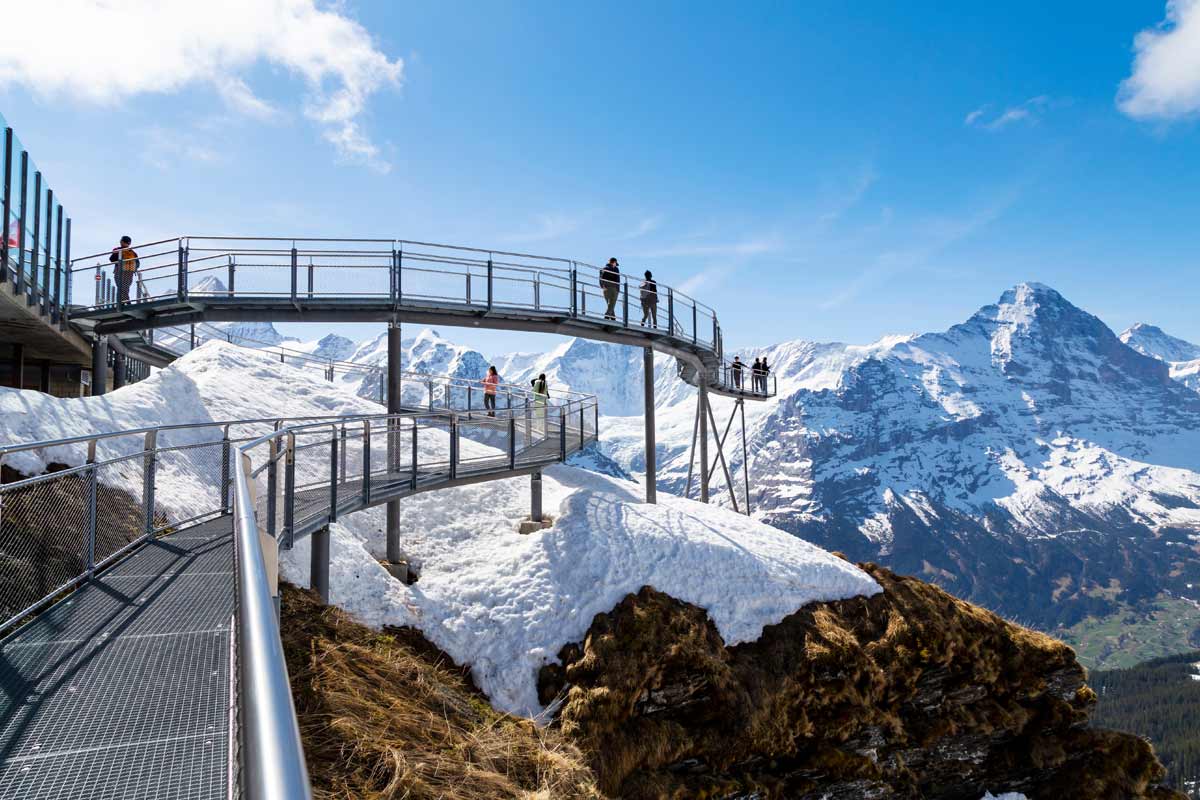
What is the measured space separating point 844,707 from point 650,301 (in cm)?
1245

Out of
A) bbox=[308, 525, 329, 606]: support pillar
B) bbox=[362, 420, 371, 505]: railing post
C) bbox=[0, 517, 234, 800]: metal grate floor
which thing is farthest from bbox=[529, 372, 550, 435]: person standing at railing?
bbox=[0, 517, 234, 800]: metal grate floor

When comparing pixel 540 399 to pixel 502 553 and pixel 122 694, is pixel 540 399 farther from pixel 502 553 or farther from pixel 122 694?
pixel 122 694

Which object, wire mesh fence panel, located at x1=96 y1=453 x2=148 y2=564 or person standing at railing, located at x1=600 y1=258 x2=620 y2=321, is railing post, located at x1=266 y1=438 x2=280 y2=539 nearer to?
wire mesh fence panel, located at x1=96 y1=453 x2=148 y2=564

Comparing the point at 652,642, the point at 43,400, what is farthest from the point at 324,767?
the point at 43,400

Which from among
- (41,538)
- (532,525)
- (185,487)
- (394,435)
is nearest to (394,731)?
(41,538)

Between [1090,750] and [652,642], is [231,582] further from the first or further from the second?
[1090,750]

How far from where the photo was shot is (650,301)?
74.7 feet

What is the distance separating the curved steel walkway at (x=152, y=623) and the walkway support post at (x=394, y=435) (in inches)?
62.0

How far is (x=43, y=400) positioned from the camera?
44.8 feet

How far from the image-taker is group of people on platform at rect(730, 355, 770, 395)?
110 feet

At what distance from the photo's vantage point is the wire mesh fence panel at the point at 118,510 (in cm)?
805

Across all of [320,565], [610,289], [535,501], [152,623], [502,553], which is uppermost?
[610,289]

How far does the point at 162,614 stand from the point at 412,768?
2.77 metres

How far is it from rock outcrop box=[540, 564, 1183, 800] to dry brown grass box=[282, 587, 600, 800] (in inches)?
77.1
